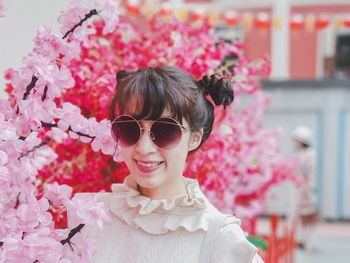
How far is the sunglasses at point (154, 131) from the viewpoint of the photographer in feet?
7.30

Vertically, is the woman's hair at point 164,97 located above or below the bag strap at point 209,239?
above

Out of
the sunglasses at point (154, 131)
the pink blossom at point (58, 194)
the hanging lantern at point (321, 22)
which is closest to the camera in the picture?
the pink blossom at point (58, 194)

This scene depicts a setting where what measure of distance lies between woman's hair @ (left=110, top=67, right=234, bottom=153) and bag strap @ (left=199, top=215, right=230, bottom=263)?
1.01ft

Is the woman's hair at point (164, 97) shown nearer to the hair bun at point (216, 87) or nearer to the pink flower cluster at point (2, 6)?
the hair bun at point (216, 87)

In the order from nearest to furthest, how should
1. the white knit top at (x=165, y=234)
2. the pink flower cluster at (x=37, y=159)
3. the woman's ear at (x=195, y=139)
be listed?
the pink flower cluster at (x=37, y=159)
the white knit top at (x=165, y=234)
the woman's ear at (x=195, y=139)

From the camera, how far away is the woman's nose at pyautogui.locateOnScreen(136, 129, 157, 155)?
7.31 ft

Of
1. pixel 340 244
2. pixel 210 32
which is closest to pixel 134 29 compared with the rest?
pixel 210 32

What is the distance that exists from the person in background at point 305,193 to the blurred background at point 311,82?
1.07 feet

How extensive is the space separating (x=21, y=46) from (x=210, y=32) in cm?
160

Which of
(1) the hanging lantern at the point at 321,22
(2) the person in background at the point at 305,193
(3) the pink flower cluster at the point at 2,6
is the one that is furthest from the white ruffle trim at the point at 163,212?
(1) the hanging lantern at the point at 321,22

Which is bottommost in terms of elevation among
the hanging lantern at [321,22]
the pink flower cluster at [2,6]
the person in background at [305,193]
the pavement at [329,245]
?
the pavement at [329,245]

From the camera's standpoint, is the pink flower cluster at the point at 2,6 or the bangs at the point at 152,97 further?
the bangs at the point at 152,97

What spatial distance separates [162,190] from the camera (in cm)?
231

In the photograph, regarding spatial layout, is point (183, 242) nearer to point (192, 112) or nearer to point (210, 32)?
point (192, 112)
